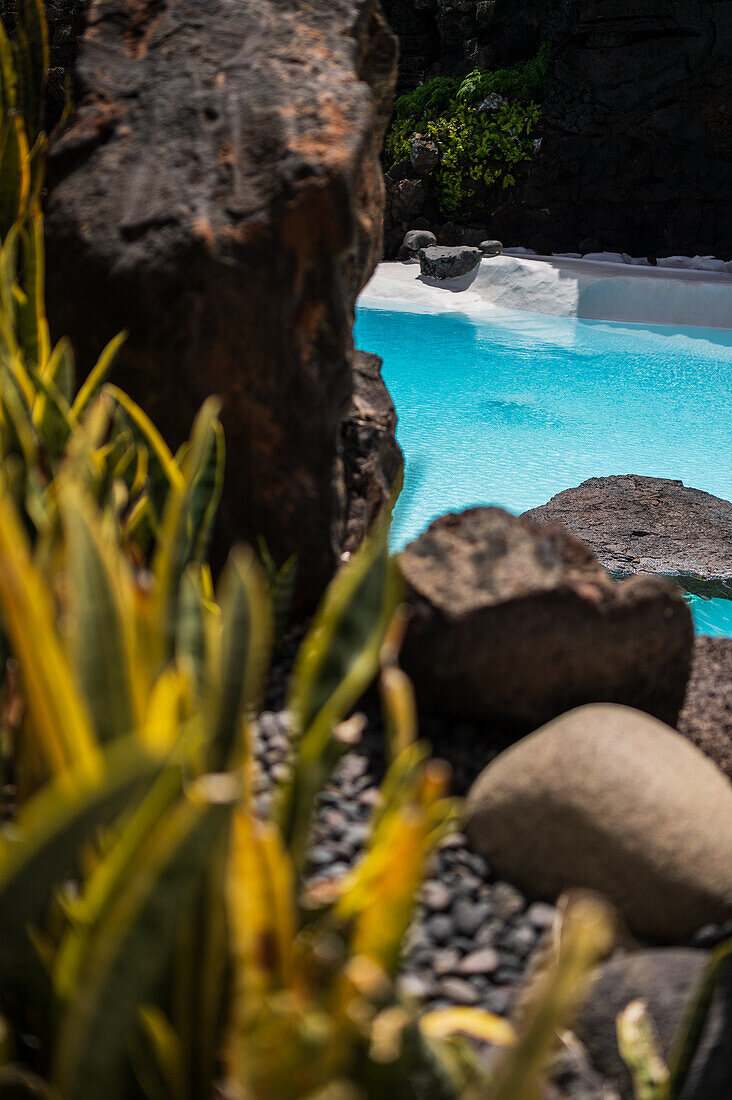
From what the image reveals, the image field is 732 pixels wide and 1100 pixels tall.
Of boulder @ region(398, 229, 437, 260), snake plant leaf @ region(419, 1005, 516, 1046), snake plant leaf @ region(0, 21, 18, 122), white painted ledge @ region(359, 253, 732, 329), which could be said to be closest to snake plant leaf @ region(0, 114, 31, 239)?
snake plant leaf @ region(0, 21, 18, 122)

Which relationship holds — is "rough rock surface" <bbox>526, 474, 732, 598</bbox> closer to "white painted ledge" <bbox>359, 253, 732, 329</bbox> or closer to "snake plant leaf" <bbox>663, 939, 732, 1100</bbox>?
"snake plant leaf" <bbox>663, 939, 732, 1100</bbox>

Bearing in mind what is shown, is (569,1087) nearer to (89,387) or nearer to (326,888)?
(326,888)

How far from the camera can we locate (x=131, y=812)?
69cm

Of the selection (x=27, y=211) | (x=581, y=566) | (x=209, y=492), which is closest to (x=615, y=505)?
(x=581, y=566)

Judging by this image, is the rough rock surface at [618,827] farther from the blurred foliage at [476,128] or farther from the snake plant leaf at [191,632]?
the blurred foliage at [476,128]

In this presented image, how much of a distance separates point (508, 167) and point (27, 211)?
11.7 m

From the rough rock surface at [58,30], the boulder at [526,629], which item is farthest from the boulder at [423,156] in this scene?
the boulder at [526,629]

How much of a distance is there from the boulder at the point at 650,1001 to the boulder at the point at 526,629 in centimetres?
55

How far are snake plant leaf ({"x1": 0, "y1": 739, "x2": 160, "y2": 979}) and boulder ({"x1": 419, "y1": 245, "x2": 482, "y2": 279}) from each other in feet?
35.0

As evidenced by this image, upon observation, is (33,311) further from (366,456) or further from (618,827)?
(618,827)

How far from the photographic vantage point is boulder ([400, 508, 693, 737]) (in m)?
1.64

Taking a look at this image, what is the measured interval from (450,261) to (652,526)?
6975 millimetres

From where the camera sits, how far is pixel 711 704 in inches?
81.0

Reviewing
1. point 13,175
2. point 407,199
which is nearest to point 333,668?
point 13,175
